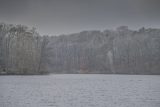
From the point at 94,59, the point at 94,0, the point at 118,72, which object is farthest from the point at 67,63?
the point at 94,0

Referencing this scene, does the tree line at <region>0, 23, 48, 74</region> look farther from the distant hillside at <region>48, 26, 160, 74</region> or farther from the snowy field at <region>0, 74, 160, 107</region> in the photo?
the snowy field at <region>0, 74, 160, 107</region>

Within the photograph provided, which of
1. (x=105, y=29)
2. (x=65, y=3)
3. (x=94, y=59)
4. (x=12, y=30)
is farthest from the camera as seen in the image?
(x=105, y=29)

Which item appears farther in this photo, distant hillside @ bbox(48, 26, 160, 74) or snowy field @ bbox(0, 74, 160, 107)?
distant hillside @ bbox(48, 26, 160, 74)

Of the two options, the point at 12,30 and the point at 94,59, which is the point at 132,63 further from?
the point at 12,30

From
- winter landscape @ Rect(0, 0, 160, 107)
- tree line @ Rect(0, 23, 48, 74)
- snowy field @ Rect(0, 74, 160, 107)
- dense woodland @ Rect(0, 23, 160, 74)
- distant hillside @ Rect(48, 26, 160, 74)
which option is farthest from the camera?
distant hillside @ Rect(48, 26, 160, 74)

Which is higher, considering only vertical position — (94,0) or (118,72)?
(94,0)

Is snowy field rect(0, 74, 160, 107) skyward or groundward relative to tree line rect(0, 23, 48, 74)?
groundward

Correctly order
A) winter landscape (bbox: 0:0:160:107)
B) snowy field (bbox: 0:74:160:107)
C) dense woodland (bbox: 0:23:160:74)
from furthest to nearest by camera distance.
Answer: dense woodland (bbox: 0:23:160:74) < winter landscape (bbox: 0:0:160:107) < snowy field (bbox: 0:74:160:107)

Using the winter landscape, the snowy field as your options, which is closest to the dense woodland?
the winter landscape

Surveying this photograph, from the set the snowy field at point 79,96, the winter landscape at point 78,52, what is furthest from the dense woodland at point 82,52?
the snowy field at point 79,96

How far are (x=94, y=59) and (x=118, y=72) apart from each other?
15459mm

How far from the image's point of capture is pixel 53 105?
848 inches

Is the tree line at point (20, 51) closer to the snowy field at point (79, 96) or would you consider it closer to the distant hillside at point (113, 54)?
the distant hillside at point (113, 54)

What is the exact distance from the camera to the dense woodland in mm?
73000
